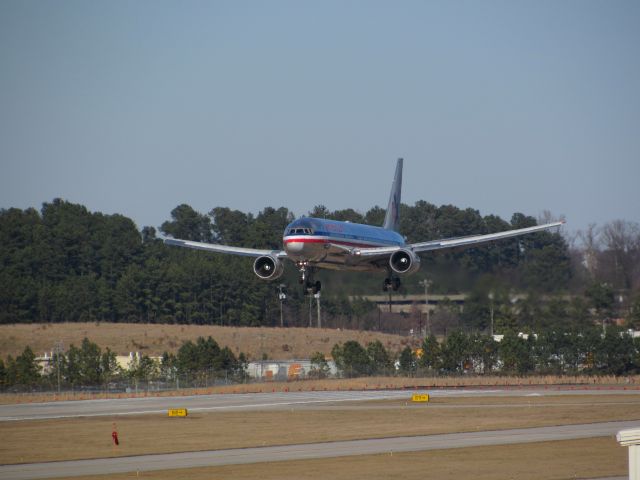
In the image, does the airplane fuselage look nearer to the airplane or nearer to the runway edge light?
the airplane

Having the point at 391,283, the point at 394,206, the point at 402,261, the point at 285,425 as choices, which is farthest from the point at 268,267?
the point at 394,206

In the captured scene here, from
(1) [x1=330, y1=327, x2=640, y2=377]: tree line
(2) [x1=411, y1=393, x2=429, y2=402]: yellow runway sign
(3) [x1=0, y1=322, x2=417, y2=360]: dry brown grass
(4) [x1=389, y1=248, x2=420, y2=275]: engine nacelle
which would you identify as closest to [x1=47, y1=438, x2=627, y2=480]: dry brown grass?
(2) [x1=411, y1=393, x2=429, y2=402]: yellow runway sign

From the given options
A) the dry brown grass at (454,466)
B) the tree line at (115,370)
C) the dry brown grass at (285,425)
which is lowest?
the dry brown grass at (454,466)

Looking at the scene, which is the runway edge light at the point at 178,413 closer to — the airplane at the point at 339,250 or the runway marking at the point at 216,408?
the runway marking at the point at 216,408

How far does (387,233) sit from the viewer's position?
82.1 meters

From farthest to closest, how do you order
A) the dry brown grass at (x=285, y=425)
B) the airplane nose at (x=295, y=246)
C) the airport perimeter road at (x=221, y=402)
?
1. the airport perimeter road at (x=221, y=402)
2. the airplane nose at (x=295, y=246)
3. the dry brown grass at (x=285, y=425)

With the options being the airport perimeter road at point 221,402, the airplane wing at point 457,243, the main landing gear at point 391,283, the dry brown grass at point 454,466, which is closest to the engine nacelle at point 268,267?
the airplane wing at point 457,243

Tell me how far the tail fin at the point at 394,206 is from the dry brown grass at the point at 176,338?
38048 millimetres

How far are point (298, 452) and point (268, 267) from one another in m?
26.0

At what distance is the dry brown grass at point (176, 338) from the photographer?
135875 mm

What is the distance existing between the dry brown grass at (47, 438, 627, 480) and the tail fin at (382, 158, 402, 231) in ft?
141

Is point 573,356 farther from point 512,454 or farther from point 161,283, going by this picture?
point 161,283

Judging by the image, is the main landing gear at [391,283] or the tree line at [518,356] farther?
the tree line at [518,356]

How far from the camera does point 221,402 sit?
268 feet
